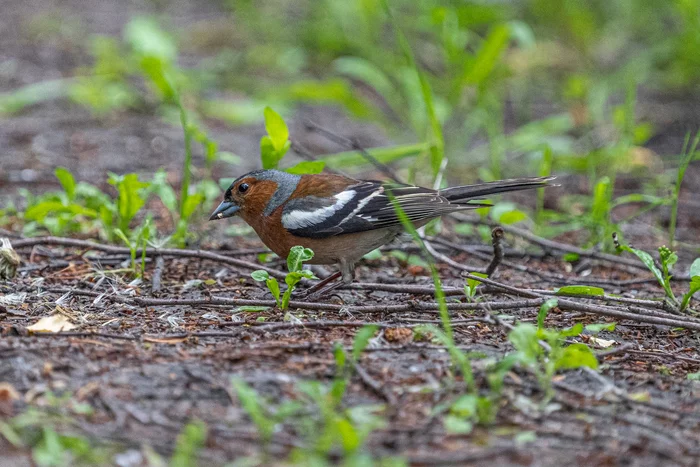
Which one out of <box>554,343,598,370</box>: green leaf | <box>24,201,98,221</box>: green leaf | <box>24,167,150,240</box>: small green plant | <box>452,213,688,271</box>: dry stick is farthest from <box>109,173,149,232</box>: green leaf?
<box>554,343,598,370</box>: green leaf

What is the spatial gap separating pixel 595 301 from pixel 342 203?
150cm

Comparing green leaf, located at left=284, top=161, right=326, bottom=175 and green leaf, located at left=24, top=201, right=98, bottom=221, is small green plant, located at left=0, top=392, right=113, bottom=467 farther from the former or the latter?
green leaf, located at left=284, top=161, right=326, bottom=175

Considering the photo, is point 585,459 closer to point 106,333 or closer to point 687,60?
point 106,333

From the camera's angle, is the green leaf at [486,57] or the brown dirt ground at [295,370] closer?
the brown dirt ground at [295,370]

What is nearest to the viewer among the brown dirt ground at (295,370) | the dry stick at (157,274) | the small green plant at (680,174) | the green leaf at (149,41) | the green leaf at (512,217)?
the brown dirt ground at (295,370)

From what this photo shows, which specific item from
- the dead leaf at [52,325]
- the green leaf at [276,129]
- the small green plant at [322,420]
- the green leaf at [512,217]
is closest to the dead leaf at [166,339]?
the dead leaf at [52,325]

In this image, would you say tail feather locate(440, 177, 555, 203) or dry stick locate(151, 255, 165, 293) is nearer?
dry stick locate(151, 255, 165, 293)

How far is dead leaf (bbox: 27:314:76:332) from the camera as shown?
3.42 meters

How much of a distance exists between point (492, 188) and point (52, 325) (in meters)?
2.50

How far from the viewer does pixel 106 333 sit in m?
3.42

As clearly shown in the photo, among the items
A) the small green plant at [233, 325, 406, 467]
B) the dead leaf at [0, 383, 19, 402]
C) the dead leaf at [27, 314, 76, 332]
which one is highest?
the small green plant at [233, 325, 406, 467]

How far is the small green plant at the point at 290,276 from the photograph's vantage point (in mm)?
3723

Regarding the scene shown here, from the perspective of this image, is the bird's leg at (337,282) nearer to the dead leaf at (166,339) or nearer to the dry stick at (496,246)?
the dry stick at (496,246)

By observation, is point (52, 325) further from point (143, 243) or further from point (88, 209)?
point (88, 209)
